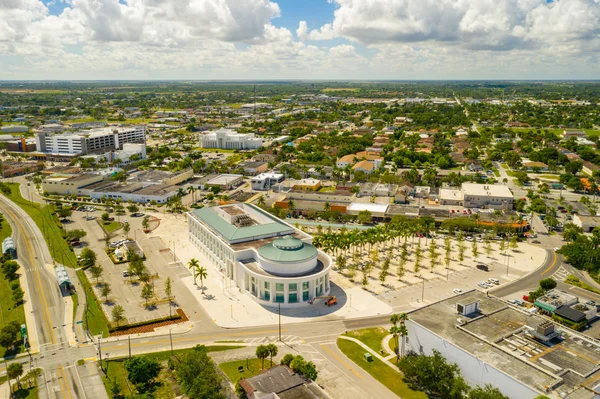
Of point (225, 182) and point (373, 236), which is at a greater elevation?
point (373, 236)

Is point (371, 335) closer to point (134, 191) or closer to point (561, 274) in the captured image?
point (561, 274)

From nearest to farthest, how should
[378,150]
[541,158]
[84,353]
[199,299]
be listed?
[84,353]
[199,299]
[541,158]
[378,150]

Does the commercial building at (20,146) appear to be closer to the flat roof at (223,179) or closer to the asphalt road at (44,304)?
the asphalt road at (44,304)

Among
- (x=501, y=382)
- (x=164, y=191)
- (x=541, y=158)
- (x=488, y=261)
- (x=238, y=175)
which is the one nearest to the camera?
(x=501, y=382)

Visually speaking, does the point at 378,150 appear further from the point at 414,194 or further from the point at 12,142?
the point at 12,142

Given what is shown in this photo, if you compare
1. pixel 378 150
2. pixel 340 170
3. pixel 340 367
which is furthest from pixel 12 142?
pixel 340 367

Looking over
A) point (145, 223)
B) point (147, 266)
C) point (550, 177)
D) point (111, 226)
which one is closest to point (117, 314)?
point (147, 266)
